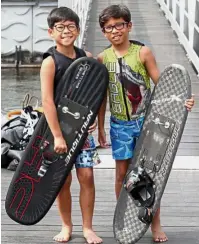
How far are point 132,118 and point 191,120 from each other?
115 inches

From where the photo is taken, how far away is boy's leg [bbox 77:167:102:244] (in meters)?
4.29

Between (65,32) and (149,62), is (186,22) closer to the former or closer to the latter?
(149,62)

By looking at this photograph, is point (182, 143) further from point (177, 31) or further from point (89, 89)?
point (177, 31)

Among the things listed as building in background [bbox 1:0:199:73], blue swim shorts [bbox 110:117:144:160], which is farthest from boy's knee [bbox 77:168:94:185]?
building in background [bbox 1:0:199:73]

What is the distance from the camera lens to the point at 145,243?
14.5 ft

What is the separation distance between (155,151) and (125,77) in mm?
403

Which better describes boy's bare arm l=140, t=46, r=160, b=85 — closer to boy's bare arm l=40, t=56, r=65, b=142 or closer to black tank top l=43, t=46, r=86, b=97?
black tank top l=43, t=46, r=86, b=97

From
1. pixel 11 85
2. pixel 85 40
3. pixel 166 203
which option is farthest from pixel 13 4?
pixel 166 203

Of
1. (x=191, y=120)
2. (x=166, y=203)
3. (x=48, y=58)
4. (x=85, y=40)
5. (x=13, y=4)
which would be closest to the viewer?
(x=48, y=58)

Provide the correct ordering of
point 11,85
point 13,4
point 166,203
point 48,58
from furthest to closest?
point 13,4 → point 11,85 → point 166,203 → point 48,58

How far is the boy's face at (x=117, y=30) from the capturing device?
13.7ft

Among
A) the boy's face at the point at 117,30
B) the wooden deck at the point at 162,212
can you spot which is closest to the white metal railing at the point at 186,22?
the wooden deck at the point at 162,212

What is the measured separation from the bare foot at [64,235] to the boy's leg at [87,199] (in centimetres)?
9

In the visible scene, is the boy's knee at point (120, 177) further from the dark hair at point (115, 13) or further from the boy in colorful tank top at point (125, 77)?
the dark hair at point (115, 13)
